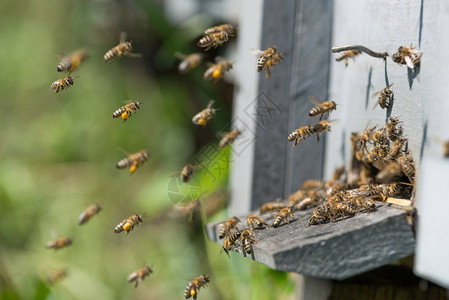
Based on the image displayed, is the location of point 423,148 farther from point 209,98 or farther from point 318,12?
point 209,98

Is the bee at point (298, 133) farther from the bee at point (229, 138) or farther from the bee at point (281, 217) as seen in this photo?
the bee at point (229, 138)

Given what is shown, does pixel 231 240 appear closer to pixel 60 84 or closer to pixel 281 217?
pixel 281 217

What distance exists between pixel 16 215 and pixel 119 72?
2.22 metres

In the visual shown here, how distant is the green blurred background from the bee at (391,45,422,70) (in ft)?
9.14

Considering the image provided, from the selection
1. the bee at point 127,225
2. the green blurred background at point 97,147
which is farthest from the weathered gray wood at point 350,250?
the green blurred background at point 97,147

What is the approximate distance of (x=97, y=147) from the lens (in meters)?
7.13

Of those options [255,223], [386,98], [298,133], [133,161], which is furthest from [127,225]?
[386,98]

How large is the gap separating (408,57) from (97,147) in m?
5.53

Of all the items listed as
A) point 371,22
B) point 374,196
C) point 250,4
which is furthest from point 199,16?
point 374,196

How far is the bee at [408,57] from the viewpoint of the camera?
204cm

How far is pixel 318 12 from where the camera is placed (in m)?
3.27

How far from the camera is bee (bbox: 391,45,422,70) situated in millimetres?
2035

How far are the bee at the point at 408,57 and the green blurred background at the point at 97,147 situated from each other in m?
2.78

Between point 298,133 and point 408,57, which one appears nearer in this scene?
point 408,57
